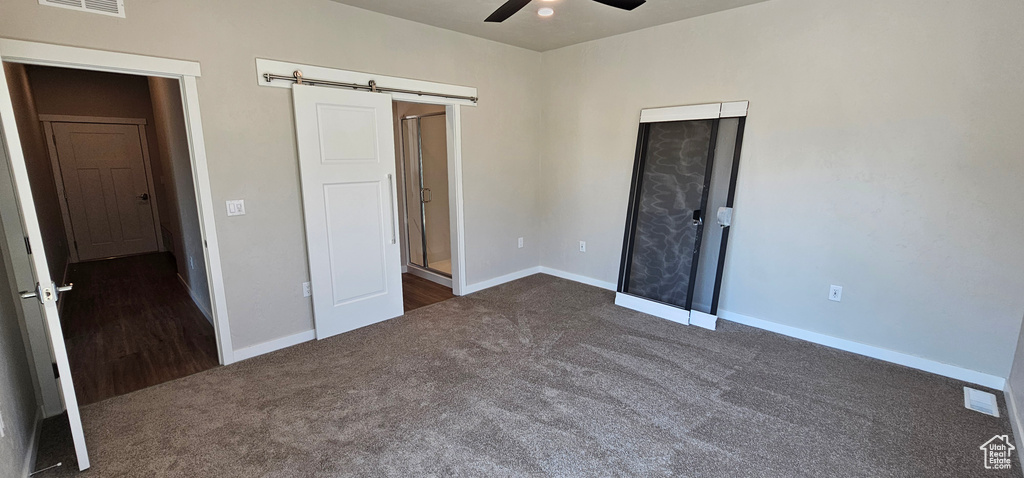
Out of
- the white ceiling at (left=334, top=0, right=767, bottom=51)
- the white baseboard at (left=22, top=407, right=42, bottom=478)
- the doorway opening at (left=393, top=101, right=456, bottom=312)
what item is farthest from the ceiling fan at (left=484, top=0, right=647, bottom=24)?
the white baseboard at (left=22, top=407, right=42, bottom=478)

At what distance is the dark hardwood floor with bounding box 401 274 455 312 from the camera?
4.33 m

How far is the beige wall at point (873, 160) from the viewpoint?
8.45 ft

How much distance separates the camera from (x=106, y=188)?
6.30 m

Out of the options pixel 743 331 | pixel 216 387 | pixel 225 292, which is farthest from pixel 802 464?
pixel 225 292

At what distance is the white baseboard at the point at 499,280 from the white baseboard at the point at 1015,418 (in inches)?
149

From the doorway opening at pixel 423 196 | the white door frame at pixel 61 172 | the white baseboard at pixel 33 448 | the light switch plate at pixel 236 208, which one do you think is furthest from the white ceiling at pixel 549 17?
the white door frame at pixel 61 172

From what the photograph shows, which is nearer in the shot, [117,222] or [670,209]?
[670,209]

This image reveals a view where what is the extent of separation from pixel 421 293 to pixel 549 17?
290 centimetres

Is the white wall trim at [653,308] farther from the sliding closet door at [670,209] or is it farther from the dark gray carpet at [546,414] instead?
the dark gray carpet at [546,414]

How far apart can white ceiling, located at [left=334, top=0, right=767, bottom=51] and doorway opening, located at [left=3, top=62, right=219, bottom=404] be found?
1.87 metres

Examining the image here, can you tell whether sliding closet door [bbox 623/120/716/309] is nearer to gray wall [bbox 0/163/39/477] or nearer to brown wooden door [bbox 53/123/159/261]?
gray wall [bbox 0/163/39/477]

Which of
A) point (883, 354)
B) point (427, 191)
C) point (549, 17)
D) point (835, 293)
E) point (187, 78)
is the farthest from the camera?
point (427, 191)

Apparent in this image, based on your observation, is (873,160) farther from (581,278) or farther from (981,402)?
(581,278)

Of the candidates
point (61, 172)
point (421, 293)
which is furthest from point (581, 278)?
point (61, 172)
